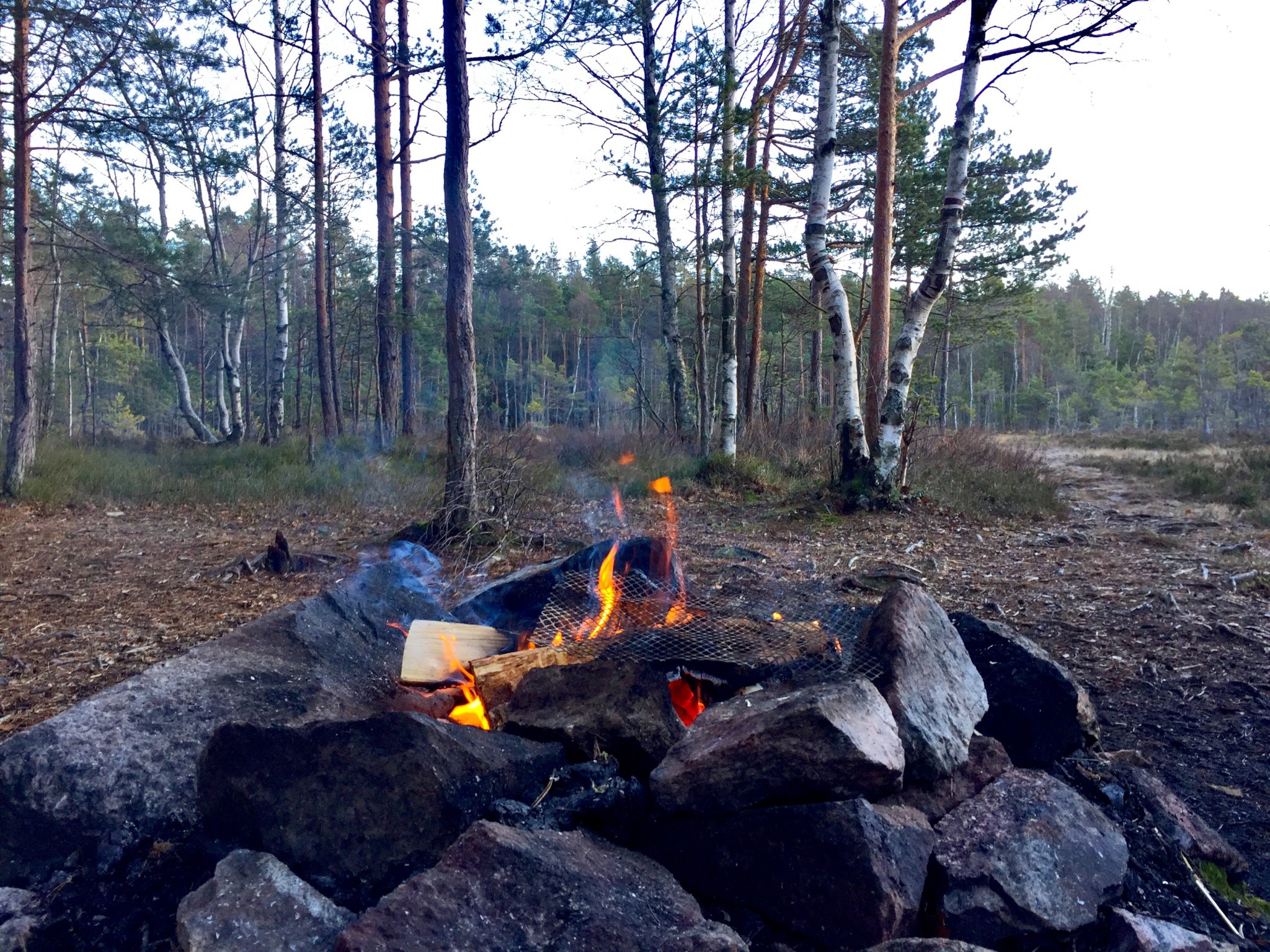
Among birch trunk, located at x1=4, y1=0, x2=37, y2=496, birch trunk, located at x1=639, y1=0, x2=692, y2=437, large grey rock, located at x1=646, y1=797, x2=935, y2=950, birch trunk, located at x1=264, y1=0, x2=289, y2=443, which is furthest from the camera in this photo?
birch trunk, located at x1=264, y1=0, x2=289, y2=443

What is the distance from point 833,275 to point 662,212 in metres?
5.64

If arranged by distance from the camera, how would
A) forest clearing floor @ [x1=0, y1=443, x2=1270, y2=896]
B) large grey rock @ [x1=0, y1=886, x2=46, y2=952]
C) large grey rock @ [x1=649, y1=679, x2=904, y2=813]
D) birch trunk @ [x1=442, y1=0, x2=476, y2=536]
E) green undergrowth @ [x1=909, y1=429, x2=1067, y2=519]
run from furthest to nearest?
green undergrowth @ [x1=909, y1=429, x2=1067, y2=519], birch trunk @ [x1=442, y1=0, x2=476, y2=536], forest clearing floor @ [x1=0, y1=443, x2=1270, y2=896], large grey rock @ [x1=649, y1=679, x2=904, y2=813], large grey rock @ [x1=0, y1=886, x2=46, y2=952]

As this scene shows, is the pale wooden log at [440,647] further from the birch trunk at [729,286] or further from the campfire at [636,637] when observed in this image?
the birch trunk at [729,286]

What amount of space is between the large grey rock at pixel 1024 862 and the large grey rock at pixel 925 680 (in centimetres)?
18

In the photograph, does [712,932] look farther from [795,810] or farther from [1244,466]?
[1244,466]

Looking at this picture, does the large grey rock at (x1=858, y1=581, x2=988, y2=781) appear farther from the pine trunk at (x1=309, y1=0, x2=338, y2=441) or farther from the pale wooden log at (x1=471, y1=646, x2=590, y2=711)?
the pine trunk at (x1=309, y1=0, x2=338, y2=441)

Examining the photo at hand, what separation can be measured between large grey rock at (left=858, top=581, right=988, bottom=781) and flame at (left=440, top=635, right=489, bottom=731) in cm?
147

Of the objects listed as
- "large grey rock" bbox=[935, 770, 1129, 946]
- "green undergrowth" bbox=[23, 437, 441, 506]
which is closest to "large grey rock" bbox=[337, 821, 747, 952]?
"large grey rock" bbox=[935, 770, 1129, 946]

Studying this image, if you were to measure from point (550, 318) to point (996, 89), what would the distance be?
118ft

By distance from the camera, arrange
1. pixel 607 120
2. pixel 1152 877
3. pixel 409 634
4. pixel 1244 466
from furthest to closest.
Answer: pixel 1244 466 < pixel 607 120 < pixel 409 634 < pixel 1152 877

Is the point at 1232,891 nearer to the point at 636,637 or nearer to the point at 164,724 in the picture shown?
the point at 636,637

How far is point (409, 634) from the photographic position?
3.44m

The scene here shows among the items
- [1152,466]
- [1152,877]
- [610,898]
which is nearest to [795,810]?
[610,898]

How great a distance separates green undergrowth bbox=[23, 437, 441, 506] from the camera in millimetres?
10297
